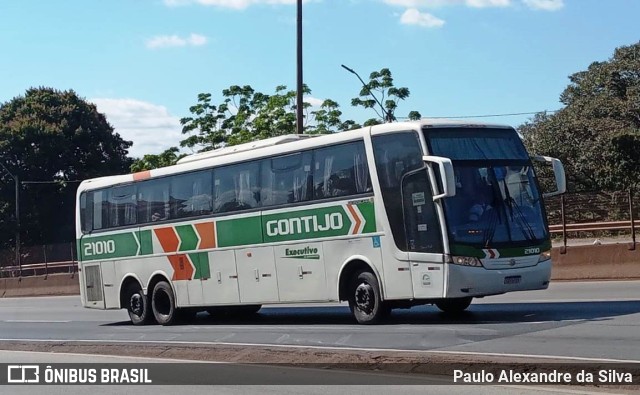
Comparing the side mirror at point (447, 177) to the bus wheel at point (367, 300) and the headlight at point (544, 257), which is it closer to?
the headlight at point (544, 257)

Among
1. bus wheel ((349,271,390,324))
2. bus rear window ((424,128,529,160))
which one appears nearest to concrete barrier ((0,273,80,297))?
bus wheel ((349,271,390,324))

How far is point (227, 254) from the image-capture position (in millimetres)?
19594

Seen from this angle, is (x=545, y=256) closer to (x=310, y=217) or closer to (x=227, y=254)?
(x=310, y=217)

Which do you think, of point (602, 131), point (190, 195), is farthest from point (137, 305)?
point (602, 131)

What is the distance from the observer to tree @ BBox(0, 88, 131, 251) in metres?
60.6

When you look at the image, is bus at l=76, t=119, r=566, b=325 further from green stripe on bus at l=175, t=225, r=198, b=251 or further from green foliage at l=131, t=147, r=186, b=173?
green foliage at l=131, t=147, r=186, b=173

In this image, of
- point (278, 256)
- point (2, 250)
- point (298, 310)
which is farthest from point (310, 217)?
point (2, 250)

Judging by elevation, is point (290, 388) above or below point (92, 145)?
below

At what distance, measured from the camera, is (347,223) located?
1683 cm

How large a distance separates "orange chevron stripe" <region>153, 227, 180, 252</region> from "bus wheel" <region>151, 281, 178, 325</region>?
0.91 meters

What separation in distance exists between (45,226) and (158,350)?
4844 cm

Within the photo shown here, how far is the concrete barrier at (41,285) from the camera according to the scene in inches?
1727

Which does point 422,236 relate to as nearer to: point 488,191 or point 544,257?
point 488,191

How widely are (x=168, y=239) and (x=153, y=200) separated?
108cm
